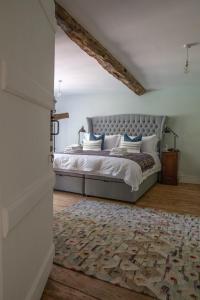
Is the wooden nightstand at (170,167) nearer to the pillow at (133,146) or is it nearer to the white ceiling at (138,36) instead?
the pillow at (133,146)

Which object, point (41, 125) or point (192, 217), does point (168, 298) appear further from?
Answer: point (192, 217)

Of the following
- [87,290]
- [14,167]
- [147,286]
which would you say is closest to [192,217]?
[147,286]

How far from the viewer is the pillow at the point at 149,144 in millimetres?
5141

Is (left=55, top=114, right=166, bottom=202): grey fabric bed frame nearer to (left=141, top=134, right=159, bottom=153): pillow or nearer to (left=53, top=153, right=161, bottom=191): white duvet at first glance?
(left=53, top=153, right=161, bottom=191): white duvet

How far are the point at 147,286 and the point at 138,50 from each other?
2.90 m

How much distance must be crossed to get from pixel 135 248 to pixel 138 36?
2.46m

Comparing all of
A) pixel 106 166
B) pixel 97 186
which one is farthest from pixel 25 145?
pixel 97 186

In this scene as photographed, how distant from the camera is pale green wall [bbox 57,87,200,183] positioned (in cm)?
521

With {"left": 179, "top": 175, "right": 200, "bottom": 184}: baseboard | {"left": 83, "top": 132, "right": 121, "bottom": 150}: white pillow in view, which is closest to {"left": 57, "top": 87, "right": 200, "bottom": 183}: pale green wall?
{"left": 179, "top": 175, "right": 200, "bottom": 184}: baseboard

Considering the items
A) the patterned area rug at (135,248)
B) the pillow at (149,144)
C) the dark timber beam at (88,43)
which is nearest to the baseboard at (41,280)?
the patterned area rug at (135,248)

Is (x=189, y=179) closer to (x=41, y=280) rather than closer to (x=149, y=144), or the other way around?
(x=149, y=144)

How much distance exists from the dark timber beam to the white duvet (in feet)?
5.12

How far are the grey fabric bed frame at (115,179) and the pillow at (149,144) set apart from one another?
247mm

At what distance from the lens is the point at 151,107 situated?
18.6ft
